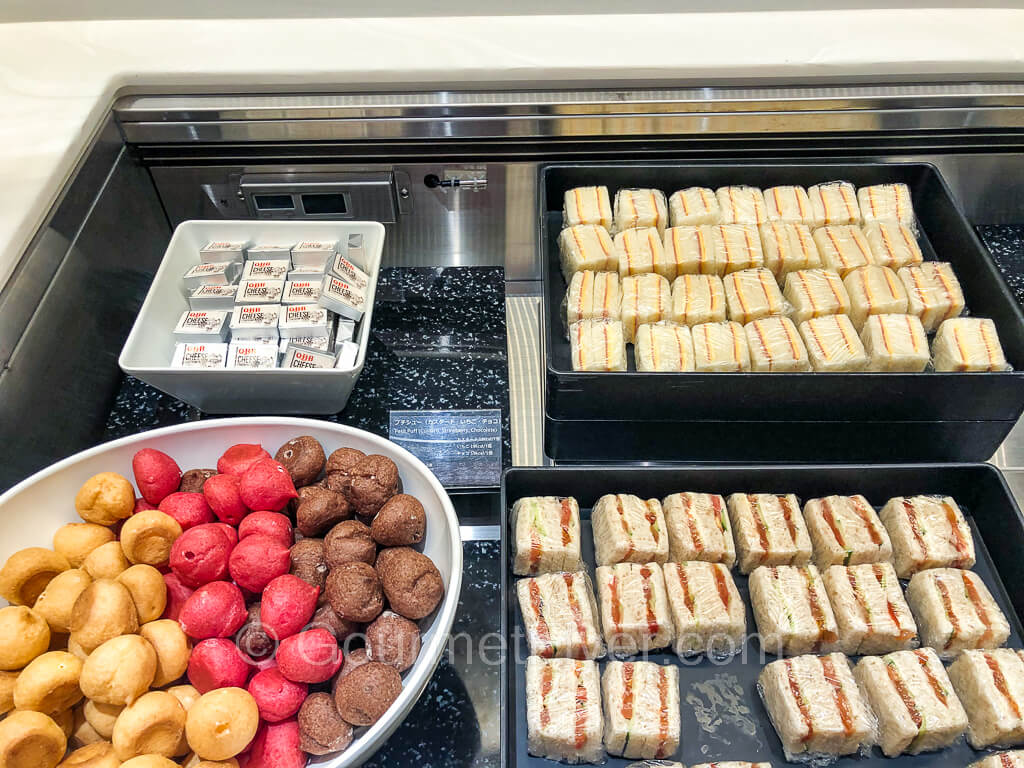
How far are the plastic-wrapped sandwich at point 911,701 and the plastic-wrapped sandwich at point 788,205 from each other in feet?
3.63

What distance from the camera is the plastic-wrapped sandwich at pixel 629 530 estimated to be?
1.61 meters

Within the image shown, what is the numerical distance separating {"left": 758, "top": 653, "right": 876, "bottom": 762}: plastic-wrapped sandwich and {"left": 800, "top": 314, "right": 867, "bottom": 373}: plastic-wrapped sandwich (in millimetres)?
638

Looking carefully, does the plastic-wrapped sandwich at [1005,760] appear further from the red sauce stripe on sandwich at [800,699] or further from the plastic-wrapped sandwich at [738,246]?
the plastic-wrapped sandwich at [738,246]

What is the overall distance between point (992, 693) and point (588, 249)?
1.28 metres

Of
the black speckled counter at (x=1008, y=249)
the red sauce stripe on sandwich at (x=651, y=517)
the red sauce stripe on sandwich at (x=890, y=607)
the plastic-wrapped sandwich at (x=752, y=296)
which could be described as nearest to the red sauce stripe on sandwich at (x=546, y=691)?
the red sauce stripe on sandwich at (x=651, y=517)

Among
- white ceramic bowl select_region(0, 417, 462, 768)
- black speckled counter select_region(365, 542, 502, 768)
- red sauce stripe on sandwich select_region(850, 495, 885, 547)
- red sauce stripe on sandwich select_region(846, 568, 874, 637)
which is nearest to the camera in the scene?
white ceramic bowl select_region(0, 417, 462, 768)

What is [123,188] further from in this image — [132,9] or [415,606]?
[415,606]

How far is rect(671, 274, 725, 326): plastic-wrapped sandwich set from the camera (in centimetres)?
185

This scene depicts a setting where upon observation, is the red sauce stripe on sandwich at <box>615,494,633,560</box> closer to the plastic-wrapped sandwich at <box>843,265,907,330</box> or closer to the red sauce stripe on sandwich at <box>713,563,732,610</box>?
the red sauce stripe on sandwich at <box>713,563,732,610</box>

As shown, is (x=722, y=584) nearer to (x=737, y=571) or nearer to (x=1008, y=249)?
(x=737, y=571)

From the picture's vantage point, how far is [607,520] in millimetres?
1641

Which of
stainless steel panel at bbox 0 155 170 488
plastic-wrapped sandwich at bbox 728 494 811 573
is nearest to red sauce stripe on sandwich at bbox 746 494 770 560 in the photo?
plastic-wrapped sandwich at bbox 728 494 811 573

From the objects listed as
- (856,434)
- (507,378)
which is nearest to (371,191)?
(507,378)

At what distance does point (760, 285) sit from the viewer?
1897mm
